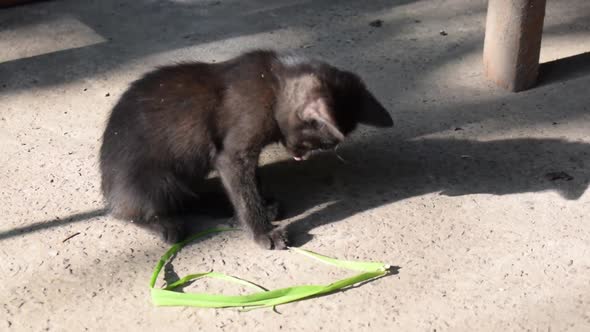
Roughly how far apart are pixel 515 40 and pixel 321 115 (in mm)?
1790

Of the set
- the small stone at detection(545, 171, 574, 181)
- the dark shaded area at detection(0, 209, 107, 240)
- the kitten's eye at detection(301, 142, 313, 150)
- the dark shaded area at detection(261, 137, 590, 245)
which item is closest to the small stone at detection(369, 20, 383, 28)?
the dark shaded area at detection(261, 137, 590, 245)

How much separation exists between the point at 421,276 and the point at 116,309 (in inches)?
48.4

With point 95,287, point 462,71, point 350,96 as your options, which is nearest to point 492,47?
point 462,71

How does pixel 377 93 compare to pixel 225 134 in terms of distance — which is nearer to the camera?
pixel 225 134

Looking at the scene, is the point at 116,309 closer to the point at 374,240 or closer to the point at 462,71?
the point at 374,240

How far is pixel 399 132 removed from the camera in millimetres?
4203

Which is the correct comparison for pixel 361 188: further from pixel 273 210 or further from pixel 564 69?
pixel 564 69

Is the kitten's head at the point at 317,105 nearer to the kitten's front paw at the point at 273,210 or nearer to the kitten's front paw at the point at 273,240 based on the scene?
the kitten's front paw at the point at 273,210

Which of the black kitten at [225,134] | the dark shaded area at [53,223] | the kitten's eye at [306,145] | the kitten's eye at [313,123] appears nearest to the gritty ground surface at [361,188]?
the dark shaded area at [53,223]

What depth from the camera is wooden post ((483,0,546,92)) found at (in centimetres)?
437

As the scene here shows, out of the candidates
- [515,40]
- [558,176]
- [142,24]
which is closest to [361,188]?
[558,176]

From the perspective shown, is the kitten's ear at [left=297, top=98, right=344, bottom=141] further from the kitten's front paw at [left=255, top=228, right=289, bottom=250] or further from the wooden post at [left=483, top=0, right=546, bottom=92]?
the wooden post at [left=483, top=0, right=546, bottom=92]

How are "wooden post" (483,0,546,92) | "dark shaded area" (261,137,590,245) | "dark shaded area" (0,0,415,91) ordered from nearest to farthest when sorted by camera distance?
"dark shaded area" (261,137,590,245) < "wooden post" (483,0,546,92) < "dark shaded area" (0,0,415,91)

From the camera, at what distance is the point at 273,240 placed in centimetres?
330
